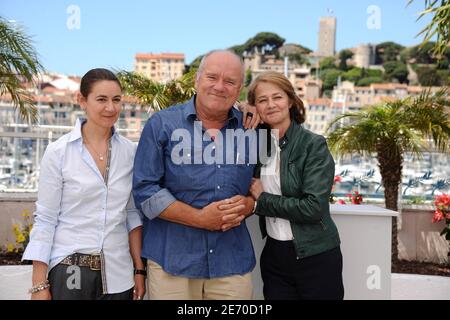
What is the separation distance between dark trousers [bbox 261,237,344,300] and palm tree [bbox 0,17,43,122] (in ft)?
14.6

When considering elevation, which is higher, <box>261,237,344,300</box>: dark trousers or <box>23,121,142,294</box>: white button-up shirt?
<box>23,121,142,294</box>: white button-up shirt

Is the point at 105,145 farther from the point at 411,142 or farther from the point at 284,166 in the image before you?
the point at 411,142

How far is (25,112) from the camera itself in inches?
231

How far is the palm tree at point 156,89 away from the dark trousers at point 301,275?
4496mm

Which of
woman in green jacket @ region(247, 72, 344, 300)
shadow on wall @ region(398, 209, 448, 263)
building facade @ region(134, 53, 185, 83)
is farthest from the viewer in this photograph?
building facade @ region(134, 53, 185, 83)

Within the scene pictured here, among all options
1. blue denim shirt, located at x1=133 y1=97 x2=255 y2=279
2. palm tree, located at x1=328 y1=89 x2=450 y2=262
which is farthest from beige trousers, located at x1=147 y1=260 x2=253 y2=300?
palm tree, located at x1=328 y1=89 x2=450 y2=262

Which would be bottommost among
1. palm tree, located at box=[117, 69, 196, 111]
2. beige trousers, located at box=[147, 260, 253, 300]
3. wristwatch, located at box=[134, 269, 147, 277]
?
beige trousers, located at box=[147, 260, 253, 300]

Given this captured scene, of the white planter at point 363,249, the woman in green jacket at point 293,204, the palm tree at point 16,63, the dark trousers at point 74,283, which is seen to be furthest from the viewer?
the palm tree at point 16,63

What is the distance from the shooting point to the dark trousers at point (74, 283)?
6.32ft

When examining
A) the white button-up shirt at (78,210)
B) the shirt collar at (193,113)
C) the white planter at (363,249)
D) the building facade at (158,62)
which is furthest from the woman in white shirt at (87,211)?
the building facade at (158,62)

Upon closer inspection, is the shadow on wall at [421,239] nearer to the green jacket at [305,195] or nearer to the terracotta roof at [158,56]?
the green jacket at [305,195]

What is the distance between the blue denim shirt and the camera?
6.49 feet

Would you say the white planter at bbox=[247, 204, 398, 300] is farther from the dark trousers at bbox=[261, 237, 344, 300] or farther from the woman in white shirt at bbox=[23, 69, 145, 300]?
the woman in white shirt at bbox=[23, 69, 145, 300]
